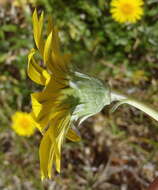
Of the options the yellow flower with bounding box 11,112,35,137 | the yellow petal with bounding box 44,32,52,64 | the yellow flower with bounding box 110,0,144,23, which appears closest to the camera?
the yellow petal with bounding box 44,32,52,64

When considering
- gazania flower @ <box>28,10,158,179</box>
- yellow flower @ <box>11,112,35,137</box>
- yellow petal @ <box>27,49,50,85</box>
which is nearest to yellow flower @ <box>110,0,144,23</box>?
yellow flower @ <box>11,112,35,137</box>

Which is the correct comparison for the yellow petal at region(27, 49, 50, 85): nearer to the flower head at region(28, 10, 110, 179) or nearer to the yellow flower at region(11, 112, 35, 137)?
the flower head at region(28, 10, 110, 179)

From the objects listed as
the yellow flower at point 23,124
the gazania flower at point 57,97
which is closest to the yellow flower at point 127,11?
the yellow flower at point 23,124

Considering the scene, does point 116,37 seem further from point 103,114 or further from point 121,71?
point 103,114

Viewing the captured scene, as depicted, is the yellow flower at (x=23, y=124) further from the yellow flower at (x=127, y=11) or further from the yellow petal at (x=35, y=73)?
the yellow petal at (x=35, y=73)

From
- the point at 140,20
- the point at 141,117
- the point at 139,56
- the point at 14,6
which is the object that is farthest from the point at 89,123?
the point at 14,6

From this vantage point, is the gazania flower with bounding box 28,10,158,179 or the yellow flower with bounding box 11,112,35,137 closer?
the gazania flower with bounding box 28,10,158,179
